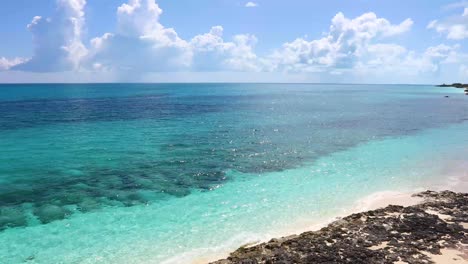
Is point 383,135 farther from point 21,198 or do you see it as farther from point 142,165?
point 21,198

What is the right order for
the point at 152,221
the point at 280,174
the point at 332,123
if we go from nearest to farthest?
1. the point at 152,221
2. the point at 280,174
3. the point at 332,123

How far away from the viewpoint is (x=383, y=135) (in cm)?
5106

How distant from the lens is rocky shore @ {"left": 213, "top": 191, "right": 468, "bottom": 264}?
1520 cm

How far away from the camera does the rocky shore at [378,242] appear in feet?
49.9

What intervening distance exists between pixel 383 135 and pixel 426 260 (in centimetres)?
3911

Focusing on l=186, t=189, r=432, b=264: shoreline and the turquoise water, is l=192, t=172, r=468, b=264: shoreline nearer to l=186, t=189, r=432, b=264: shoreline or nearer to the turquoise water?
l=186, t=189, r=432, b=264: shoreline

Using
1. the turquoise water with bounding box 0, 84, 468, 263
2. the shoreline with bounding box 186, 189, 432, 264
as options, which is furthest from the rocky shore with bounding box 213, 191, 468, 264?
the turquoise water with bounding box 0, 84, 468, 263

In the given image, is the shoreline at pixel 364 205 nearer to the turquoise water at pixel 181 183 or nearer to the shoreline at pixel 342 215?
the shoreline at pixel 342 215

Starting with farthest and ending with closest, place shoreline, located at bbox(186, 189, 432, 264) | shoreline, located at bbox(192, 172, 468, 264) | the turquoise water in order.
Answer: the turquoise water → shoreline, located at bbox(192, 172, 468, 264) → shoreline, located at bbox(186, 189, 432, 264)

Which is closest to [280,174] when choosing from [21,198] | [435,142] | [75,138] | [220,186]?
[220,186]

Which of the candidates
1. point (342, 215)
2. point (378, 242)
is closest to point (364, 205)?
point (342, 215)

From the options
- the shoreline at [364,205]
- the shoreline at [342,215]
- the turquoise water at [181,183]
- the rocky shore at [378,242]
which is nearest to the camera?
the rocky shore at [378,242]

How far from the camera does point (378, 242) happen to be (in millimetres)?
16578

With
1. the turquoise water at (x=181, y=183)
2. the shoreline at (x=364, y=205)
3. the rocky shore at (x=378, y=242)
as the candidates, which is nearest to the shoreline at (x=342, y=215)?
the shoreline at (x=364, y=205)
